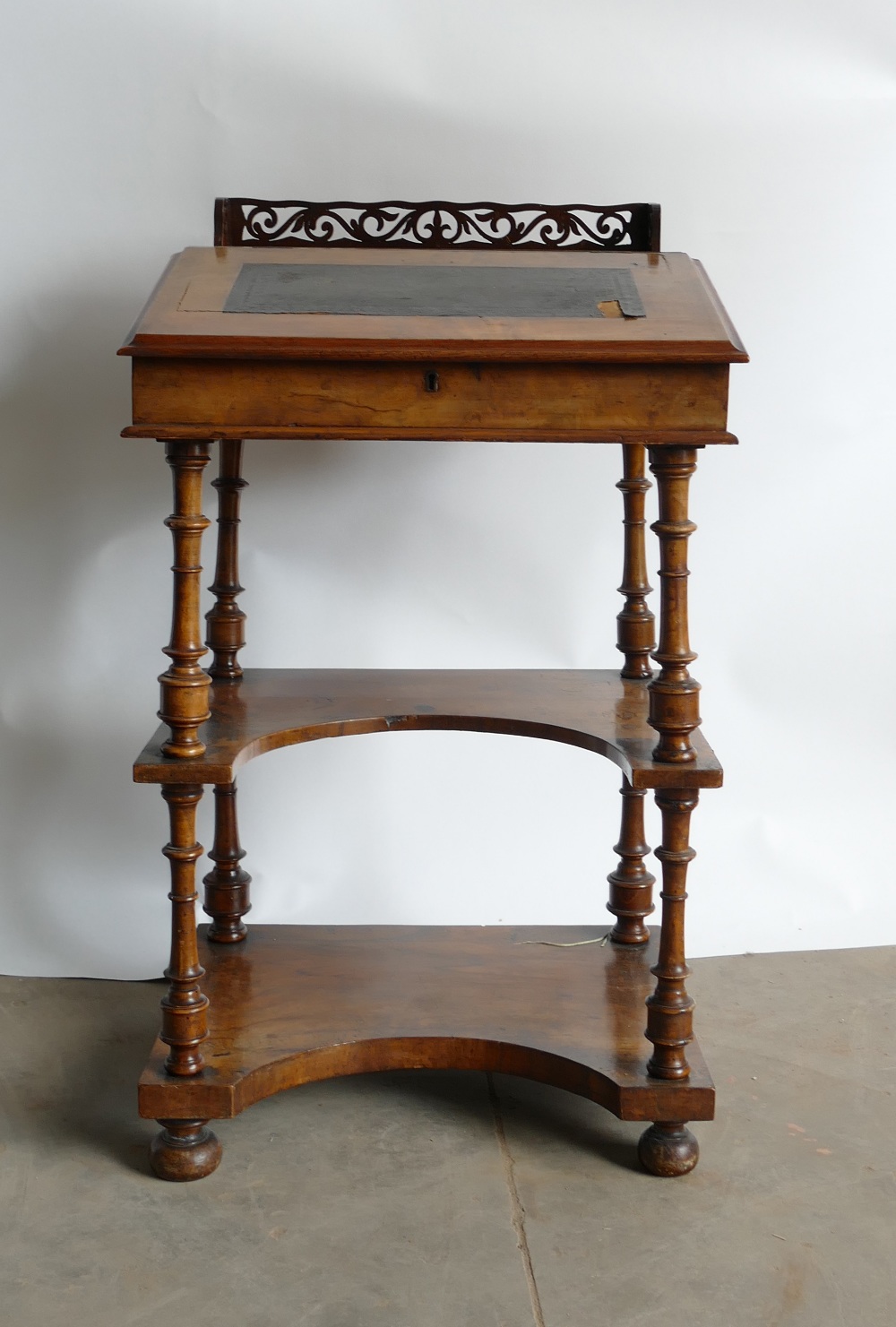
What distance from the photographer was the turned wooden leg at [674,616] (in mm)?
2193

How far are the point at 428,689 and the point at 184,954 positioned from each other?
70 centimetres

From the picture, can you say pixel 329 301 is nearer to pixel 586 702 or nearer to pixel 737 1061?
pixel 586 702

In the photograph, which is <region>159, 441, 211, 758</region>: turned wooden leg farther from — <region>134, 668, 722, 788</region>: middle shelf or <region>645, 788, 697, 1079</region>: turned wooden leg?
<region>645, 788, 697, 1079</region>: turned wooden leg

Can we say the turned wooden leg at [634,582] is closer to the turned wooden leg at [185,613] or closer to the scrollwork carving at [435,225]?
the scrollwork carving at [435,225]

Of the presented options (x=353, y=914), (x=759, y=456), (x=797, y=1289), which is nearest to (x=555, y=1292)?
(x=797, y=1289)

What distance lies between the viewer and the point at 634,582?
2848 millimetres

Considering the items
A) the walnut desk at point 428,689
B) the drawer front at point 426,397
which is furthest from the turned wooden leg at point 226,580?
the drawer front at point 426,397

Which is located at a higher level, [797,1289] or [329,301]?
[329,301]

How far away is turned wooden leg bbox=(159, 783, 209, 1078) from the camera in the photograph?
2.32 metres

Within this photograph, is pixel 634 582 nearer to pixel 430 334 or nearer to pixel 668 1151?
pixel 430 334

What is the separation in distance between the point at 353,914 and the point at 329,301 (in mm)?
1581

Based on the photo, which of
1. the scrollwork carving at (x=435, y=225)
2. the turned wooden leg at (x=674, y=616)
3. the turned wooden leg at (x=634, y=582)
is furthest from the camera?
the turned wooden leg at (x=634, y=582)

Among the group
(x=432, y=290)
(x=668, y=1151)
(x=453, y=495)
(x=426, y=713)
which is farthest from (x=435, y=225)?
(x=668, y=1151)

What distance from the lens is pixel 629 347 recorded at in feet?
6.87
